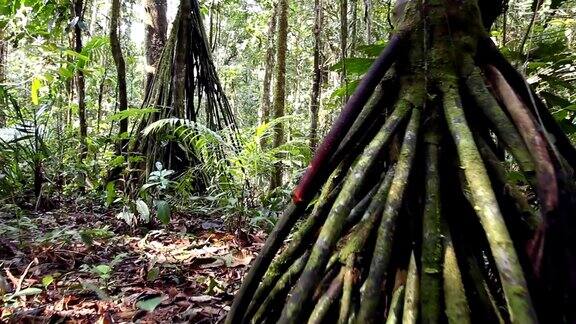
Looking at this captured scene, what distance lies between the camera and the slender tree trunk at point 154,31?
5.66 meters

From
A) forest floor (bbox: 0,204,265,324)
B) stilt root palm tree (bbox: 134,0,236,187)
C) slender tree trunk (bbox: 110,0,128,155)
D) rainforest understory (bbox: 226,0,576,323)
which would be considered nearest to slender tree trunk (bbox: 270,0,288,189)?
stilt root palm tree (bbox: 134,0,236,187)

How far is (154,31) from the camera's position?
18.7 feet

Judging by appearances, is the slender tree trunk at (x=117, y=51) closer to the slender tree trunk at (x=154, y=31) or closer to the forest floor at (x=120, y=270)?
the slender tree trunk at (x=154, y=31)

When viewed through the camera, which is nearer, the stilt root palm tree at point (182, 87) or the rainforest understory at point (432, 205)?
the rainforest understory at point (432, 205)

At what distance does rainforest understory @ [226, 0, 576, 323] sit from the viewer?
1152 mm

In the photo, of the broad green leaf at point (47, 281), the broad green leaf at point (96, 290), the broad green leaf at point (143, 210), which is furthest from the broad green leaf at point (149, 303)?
the broad green leaf at point (143, 210)

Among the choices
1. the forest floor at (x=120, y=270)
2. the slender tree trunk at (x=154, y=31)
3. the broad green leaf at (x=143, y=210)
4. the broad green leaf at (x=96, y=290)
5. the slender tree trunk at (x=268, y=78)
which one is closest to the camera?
the forest floor at (x=120, y=270)

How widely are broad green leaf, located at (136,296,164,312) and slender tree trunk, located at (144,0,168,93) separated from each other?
3.93 meters

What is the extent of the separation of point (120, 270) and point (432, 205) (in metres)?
1.81

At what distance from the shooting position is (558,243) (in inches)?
43.9

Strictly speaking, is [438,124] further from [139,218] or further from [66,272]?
[139,218]

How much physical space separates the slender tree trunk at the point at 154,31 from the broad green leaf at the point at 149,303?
3935 millimetres

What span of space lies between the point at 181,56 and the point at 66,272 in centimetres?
299

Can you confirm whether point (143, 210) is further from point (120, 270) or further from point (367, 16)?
point (367, 16)
